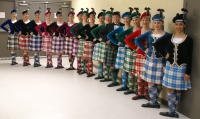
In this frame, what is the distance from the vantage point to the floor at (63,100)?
11.1ft

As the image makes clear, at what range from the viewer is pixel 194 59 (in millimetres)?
3100

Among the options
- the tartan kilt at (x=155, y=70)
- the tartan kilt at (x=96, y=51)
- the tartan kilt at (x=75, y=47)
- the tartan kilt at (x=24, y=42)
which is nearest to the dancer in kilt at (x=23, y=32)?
the tartan kilt at (x=24, y=42)

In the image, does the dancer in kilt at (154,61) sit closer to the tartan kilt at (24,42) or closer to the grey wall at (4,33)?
the tartan kilt at (24,42)

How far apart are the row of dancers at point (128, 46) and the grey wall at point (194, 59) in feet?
0.24

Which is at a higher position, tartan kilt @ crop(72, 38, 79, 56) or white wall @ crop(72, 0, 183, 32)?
white wall @ crop(72, 0, 183, 32)

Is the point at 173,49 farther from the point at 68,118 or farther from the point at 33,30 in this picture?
the point at 33,30

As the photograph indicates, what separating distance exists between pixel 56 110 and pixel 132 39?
5.28 feet

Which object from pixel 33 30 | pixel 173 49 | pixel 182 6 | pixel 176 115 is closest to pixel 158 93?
pixel 176 115

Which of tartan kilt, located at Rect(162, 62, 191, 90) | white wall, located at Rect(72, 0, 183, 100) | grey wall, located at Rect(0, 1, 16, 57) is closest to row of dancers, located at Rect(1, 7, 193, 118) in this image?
tartan kilt, located at Rect(162, 62, 191, 90)

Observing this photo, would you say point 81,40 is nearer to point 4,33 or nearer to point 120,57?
point 120,57

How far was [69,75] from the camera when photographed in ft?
18.8

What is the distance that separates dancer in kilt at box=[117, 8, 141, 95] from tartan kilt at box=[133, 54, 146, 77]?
14 centimetres

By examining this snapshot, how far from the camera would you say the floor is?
3393mm

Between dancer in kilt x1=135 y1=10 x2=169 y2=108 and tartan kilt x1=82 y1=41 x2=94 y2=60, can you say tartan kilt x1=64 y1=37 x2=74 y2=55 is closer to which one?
tartan kilt x1=82 y1=41 x2=94 y2=60
